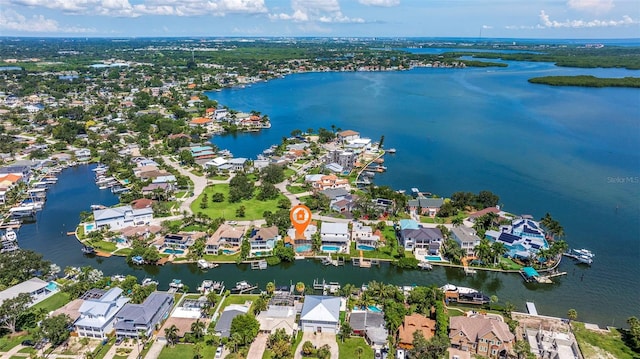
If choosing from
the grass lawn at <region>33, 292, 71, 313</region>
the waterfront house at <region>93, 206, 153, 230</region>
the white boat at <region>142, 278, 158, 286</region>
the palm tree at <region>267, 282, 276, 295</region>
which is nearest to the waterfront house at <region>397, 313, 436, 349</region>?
the palm tree at <region>267, 282, 276, 295</region>

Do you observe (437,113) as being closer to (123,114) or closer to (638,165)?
(638,165)

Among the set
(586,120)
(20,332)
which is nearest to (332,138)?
(20,332)

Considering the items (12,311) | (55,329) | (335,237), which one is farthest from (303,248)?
(12,311)

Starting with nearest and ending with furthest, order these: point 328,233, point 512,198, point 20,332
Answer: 1. point 20,332
2. point 328,233
3. point 512,198

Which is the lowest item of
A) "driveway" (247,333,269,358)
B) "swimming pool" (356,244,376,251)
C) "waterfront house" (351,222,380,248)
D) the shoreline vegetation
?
"driveway" (247,333,269,358)

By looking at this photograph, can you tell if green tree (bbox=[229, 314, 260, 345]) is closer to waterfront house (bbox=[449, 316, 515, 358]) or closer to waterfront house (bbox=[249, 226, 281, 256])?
waterfront house (bbox=[249, 226, 281, 256])

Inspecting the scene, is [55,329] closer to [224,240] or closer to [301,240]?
[224,240]
